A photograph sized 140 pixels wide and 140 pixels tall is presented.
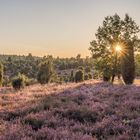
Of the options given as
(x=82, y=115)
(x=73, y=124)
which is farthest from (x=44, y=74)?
(x=73, y=124)

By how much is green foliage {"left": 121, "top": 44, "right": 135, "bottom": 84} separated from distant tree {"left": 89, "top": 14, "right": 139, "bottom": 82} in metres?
11.1

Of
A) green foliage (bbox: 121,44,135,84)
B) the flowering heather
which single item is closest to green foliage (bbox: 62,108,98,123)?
the flowering heather

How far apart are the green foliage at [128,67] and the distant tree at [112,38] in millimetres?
11114

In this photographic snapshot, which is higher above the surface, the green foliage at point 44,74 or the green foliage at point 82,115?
the green foliage at point 44,74

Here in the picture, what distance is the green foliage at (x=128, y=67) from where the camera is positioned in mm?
44438

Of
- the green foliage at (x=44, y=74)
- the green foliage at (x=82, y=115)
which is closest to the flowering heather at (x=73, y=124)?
the green foliage at (x=82, y=115)

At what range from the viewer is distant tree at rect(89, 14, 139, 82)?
186 ft

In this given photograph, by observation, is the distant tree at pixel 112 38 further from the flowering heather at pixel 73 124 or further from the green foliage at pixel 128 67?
the flowering heather at pixel 73 124

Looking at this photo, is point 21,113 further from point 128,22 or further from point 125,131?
point 128,22

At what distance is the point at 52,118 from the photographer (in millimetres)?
12047

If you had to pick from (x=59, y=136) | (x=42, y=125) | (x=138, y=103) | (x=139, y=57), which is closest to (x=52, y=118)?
(x=42, y=125)

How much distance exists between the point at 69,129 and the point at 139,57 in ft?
171

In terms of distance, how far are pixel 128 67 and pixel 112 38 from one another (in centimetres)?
1344

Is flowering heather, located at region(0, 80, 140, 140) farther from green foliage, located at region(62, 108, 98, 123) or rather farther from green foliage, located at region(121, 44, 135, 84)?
green foliage, located at region(121, 44, 135, 84)
